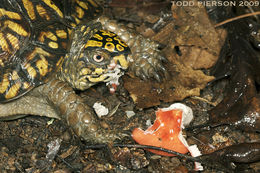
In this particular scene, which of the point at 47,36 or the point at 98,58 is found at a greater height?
the point at 47,36

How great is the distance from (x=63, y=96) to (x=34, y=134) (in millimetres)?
558

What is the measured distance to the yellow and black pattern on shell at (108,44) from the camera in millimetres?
3463

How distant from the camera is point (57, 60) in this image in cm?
340

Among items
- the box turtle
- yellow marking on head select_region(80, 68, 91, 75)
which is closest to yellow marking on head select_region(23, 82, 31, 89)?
the box turtle

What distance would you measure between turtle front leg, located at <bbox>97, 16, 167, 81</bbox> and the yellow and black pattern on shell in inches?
15.5

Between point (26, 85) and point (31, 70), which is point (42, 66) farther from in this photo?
point (26, 85)

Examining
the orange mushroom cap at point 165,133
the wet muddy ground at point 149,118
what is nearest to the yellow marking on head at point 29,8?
the wet muddy ground at point 149,118

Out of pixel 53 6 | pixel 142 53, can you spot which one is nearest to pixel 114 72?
pixel 142 53

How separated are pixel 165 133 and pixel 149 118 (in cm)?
48

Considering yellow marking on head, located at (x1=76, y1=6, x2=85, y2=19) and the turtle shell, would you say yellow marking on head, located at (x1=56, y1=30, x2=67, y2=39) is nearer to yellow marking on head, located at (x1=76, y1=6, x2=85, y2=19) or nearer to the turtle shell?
the turtle shell

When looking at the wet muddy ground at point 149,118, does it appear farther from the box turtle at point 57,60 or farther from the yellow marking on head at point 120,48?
the yellow marking on head at point 120,48

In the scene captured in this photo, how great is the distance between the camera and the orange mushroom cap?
10.6ft

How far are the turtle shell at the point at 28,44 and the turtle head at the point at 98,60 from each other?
22 centimetres

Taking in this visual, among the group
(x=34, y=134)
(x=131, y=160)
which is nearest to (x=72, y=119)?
(x=34, y=134)
